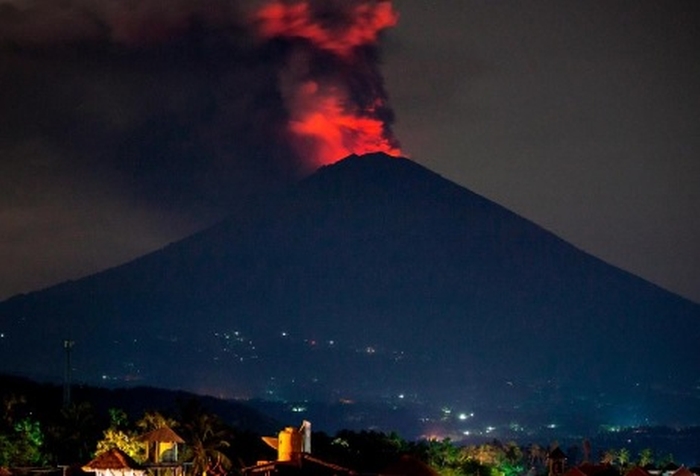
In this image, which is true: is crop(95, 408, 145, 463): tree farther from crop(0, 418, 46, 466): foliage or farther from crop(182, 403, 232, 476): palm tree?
crop(0, 418, 46, 466): foliage

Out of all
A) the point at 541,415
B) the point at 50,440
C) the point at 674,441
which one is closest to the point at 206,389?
the point at 541,415

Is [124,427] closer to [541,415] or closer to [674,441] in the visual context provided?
[674,441]

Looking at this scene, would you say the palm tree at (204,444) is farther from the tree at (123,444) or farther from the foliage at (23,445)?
the foliage at (23,445)

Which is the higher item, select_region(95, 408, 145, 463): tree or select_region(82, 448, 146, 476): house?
select_region(95, 408, 145, 463): tree

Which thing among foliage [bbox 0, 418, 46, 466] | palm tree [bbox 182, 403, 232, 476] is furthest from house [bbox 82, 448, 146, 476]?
foliage [bbox 0, 418, 46, 466]

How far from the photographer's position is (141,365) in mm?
199250

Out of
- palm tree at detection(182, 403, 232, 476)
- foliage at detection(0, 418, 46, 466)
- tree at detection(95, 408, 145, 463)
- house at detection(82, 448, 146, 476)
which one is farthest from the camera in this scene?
foliage at detection(0, 418, 46, 466)

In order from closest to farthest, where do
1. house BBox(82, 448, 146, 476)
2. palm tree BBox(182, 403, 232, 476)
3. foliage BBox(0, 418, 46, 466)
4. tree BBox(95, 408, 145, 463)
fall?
1. house BBox(82, 448, 146, 476)
2. palm tree BBox(182, 403, 232, 476)
3. tree BBox(95, 408, 145, 463)
4. foliage BBox(0, 418, 46, 466)

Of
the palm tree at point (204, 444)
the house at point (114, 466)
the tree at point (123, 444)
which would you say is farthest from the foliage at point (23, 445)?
the house at point (114, 466)

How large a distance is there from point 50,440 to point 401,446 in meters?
15.0

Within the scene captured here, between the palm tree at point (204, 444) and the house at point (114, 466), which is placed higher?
the palm tree at point (204, 444)

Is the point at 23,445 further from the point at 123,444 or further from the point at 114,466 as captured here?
the point at 114,466

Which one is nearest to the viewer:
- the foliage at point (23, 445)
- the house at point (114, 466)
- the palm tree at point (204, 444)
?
the house at point (114, 466)

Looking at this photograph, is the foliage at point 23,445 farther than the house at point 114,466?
Yes
